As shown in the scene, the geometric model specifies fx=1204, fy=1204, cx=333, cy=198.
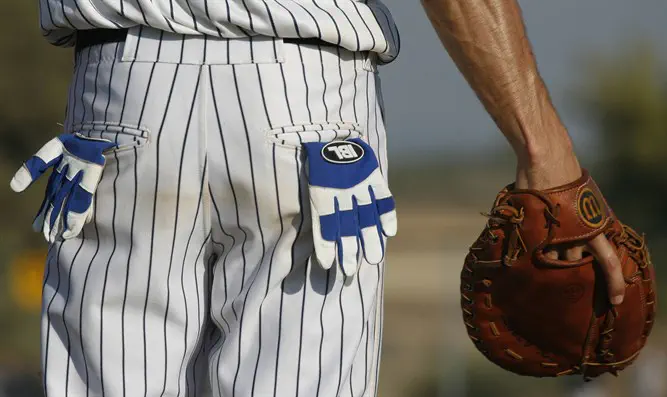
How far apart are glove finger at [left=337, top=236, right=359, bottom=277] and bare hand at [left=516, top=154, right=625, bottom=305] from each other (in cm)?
37

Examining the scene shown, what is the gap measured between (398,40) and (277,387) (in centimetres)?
50

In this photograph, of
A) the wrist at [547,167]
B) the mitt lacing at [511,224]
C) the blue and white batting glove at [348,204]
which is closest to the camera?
the blue and white batting glove at [348,204]

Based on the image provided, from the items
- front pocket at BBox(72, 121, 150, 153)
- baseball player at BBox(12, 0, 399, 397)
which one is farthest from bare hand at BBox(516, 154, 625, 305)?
front pocket at BBox(72, 121, 150, 153)

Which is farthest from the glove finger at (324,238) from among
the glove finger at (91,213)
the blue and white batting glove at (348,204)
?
the glove finger at (91,213)

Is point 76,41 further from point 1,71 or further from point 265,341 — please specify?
point 1,71

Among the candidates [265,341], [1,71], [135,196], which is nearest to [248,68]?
[135,196]

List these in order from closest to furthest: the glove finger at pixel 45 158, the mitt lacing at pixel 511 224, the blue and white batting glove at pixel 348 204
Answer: the blue and white batting glove at pixel 348 204 → the glove finger at pixel 45 158 → the mitt lacing at pixel 511 224

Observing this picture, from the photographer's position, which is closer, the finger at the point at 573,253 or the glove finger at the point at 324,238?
the glove finger at the point at 324,238

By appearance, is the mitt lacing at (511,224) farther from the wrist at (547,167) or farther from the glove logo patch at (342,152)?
the glove logo patch at (342,152)

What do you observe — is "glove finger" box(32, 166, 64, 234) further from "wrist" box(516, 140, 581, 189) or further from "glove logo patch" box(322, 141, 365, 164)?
"wrist" box(516, 140, 581, 189)

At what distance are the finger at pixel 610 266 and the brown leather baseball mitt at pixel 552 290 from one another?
0.05 feet

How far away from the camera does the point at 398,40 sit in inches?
65.5

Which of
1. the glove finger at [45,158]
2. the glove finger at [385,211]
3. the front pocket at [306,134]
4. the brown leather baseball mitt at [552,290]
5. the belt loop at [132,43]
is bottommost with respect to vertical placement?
the brown leather baseball mitt at [552,290]

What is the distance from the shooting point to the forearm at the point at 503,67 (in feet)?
5.28
